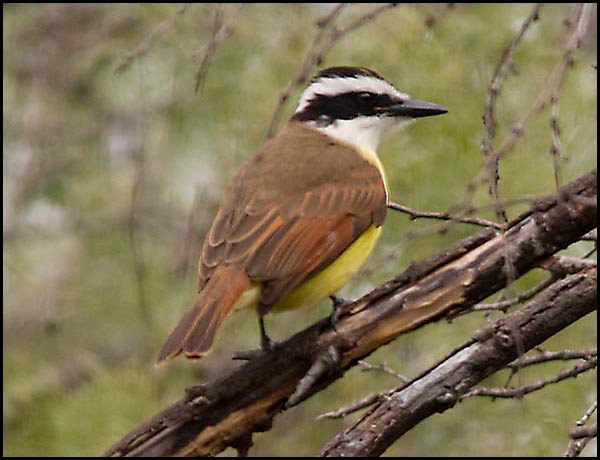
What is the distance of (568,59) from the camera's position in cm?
341

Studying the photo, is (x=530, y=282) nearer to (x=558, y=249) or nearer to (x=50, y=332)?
(x=558, y=249)

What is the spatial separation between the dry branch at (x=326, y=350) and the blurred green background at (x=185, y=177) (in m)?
0.16

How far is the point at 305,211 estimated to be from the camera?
4.77 metres

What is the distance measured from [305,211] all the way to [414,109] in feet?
2.73

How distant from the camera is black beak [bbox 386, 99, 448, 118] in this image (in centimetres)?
533

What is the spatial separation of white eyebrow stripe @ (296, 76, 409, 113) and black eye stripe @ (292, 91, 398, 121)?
0.06 ft

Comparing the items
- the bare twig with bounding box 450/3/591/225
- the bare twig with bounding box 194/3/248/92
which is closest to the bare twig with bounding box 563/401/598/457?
the bare twig with bounding box 450/3/591/225

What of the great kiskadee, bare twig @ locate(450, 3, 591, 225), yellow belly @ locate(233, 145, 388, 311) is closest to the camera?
bare twig @ locate(450, 3, 591, 225)

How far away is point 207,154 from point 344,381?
156cm

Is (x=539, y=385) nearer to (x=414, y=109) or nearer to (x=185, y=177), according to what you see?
(x=414, y=109)

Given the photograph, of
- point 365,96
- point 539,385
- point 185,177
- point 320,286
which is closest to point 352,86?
point 365,96

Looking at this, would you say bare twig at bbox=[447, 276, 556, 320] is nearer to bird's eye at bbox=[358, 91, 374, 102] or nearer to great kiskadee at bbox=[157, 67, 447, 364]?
great kiskadee at bbox=[157, 67, 447, 364]

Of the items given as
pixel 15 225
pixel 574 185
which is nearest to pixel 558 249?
pixel 574 185

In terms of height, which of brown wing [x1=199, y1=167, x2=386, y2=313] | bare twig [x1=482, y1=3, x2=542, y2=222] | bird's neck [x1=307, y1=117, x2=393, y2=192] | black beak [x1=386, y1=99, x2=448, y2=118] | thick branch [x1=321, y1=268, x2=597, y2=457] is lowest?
thick branch [x1=321, y1=268, x2=597, y2=457]
